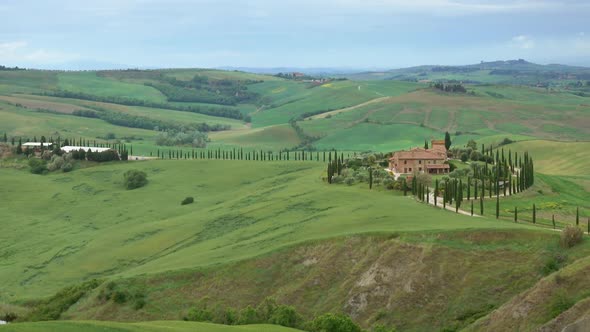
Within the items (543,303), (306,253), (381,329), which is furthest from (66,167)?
(543,303)

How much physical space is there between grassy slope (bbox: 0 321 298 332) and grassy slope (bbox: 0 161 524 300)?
77.0 ft

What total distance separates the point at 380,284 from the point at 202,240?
32.6 metres

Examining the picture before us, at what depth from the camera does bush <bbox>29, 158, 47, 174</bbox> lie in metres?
157

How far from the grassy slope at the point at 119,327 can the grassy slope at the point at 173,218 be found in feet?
77.0

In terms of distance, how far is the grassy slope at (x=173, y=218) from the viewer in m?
85.0

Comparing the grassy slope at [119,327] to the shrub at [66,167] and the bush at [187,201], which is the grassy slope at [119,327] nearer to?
the bush at [187,201]

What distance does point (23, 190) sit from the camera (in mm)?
143125

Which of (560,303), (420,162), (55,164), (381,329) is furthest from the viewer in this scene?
(55,164)

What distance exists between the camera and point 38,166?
6220 inches

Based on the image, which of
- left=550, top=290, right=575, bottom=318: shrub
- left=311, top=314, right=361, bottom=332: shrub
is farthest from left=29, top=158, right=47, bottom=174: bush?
left=550, top=290, right=575, bottom=318: shrub

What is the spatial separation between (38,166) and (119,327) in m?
114

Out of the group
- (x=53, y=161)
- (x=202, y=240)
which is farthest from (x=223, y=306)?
(x=53, y=161)

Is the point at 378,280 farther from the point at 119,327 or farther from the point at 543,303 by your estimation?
the point at 119,327

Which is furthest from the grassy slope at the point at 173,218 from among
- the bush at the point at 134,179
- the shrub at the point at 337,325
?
the shrub at the point at 337,325
